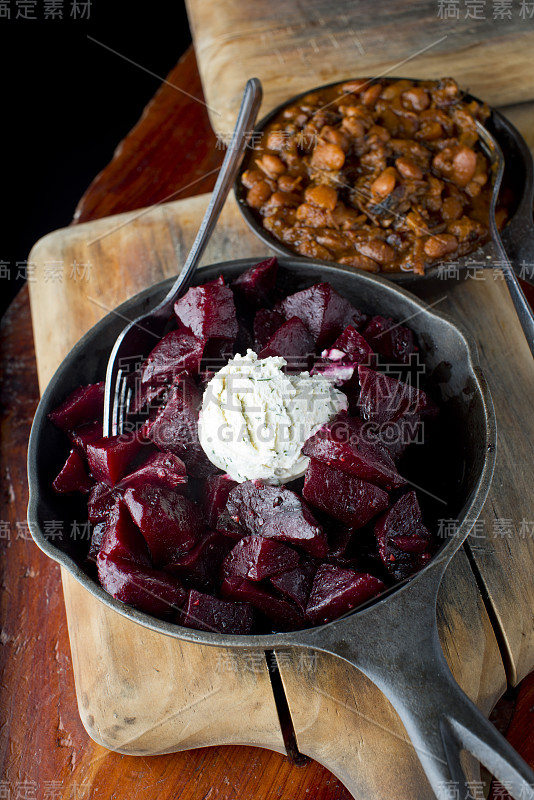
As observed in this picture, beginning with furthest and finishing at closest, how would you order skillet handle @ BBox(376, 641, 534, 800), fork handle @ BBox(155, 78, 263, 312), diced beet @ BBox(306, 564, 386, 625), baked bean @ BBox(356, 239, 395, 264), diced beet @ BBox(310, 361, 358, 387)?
baked bean @ BBox(356, 239, 395, 264)
fork handle @ BBox(155, 78, 263, 312)
diced beet @ BBox(310, 361, 358, 387)
diced beet @ BBox(306, 564, 386, 625)
skillet handle @ BBox(376, 641, 534, 800)

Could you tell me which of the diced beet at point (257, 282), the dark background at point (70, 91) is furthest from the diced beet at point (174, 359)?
the dark background at point (70, 91)

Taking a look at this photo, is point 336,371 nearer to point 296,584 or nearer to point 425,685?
point 296,584

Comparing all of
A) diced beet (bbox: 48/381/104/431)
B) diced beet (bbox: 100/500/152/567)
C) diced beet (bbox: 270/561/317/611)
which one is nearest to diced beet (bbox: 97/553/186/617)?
diced beet (bbox: 100/500/152/567)

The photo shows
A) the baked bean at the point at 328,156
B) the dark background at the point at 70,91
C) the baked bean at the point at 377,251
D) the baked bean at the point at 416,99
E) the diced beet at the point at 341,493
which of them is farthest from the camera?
the dark background at the point at 70,91

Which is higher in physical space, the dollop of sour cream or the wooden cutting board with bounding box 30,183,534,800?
the dollop of sour cream

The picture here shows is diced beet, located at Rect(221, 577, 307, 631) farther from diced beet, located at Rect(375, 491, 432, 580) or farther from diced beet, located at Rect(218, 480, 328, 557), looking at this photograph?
diced beet, located at Rect(375, 491, 432, 580)

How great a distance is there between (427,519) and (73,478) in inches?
39.7

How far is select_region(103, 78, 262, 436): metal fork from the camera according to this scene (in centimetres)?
204

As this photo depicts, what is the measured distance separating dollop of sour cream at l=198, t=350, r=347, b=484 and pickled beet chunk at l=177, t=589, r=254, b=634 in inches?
13.8

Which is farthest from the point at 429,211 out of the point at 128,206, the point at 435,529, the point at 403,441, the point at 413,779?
the point at 413,779

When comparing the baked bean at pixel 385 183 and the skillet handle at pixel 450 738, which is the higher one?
the baked bean at pixel 385 183

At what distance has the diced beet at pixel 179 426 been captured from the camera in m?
1.90

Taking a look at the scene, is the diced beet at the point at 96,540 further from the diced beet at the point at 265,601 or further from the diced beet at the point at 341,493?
the diced beet at the point at 341,493

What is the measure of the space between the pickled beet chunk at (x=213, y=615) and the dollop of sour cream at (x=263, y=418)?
0.35 meters
